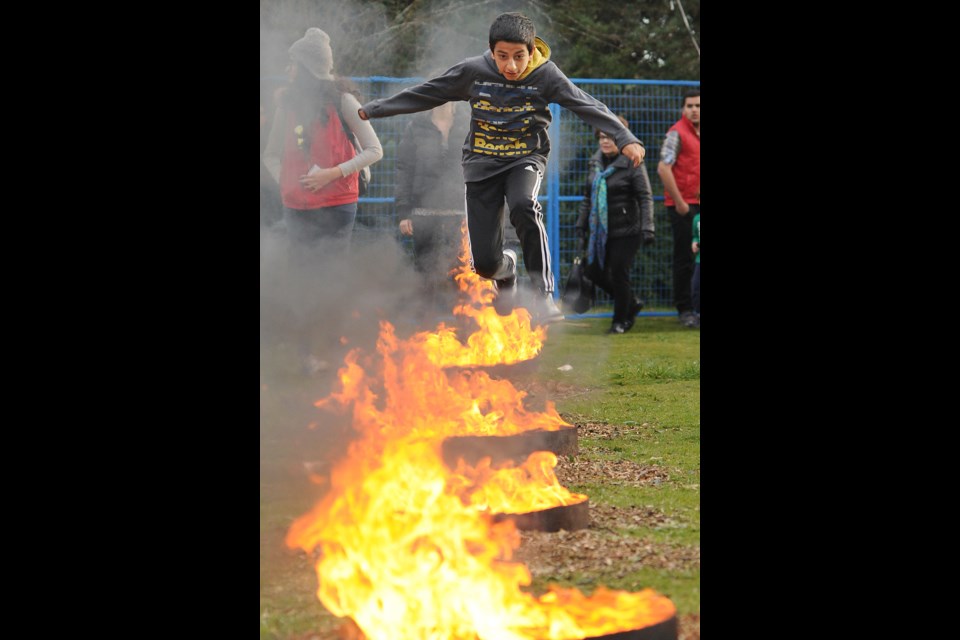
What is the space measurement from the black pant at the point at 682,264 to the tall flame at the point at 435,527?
232 inches

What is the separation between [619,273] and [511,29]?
475 cm

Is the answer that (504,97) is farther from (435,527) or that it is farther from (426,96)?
(435,527)

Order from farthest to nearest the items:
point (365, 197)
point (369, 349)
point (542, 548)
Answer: point (365, 197)
point (369, 349)
point (542, 548)

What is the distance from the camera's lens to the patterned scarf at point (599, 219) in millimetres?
8773

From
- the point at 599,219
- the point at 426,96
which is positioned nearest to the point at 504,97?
the point at 426,96

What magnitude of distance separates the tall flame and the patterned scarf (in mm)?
3115

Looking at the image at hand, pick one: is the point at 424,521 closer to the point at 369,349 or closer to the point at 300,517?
the point at 300,517

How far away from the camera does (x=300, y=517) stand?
501 centimetres

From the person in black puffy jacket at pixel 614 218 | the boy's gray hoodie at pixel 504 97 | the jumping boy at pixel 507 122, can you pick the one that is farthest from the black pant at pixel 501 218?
the person in black puffy jacket at pixel 614 218

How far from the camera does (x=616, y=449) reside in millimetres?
6820

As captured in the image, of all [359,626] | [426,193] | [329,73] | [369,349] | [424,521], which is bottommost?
[359,626]

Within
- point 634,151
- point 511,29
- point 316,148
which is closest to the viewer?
point 511,29

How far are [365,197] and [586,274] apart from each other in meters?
2.40
